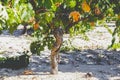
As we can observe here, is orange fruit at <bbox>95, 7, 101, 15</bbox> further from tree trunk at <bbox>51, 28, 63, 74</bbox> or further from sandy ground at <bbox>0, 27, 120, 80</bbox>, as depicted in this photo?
sandy ground at <bbox>0, 27, 120, 80</bbox>

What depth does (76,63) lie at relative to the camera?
1237 centimetres

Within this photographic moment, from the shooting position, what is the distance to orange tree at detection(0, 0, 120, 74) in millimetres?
2475

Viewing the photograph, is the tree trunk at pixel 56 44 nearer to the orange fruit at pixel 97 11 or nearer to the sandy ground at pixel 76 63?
the sandy ground at pixel 76 63

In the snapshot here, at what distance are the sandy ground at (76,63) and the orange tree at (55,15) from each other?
32.0 inches

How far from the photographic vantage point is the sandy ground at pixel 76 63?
946 cm

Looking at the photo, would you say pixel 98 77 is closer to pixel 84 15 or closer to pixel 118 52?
pixel 84 15

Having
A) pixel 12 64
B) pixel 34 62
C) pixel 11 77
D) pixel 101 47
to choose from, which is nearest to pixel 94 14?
pixel 11 77

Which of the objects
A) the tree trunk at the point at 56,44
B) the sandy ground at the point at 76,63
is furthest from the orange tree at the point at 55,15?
the sandy ground at the point at 76,63

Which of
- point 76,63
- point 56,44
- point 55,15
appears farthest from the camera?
point 76,63

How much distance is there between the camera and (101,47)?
16391 millimetres

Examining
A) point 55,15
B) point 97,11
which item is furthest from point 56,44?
point 97,11

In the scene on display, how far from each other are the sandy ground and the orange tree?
81 cm

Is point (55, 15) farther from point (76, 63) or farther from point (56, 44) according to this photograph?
point (76, 63)

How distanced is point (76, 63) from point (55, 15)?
225 inches
